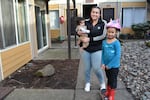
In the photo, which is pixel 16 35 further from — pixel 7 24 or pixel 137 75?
pixel 137 75

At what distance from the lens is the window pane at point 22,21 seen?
21.6 feet

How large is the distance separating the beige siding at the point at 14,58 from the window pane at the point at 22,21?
0.98 feet

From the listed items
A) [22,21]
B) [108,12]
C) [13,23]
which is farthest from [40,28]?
[108,12]

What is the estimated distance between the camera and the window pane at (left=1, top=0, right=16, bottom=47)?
5.44 m

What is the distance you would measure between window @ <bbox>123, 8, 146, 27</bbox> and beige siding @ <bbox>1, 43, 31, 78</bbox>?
1092 centimetres

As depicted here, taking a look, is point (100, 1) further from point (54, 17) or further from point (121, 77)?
point (121, 77)

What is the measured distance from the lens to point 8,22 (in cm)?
570

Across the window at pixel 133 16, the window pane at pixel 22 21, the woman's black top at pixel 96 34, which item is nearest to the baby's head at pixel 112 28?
the woman's black top at pixel 96 34

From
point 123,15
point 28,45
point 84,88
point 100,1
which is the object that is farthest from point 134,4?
point 84,88

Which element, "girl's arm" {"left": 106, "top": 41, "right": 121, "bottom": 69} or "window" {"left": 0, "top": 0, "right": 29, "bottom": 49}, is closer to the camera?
"girl's arm" {"left": 106, "top": 41, "right": 121, "bottom": 69}

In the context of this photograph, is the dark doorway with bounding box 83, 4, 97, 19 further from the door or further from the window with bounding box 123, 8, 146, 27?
the door

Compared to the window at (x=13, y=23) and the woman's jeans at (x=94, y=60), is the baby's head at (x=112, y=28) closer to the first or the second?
the woman's jeans at (x=94, y=60)

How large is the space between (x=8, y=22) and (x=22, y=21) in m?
1.30

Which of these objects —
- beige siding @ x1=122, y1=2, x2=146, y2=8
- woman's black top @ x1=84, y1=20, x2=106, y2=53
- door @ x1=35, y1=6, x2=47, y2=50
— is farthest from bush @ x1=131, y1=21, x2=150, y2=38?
woman's black top @ x1=84, y1=20, x2=106, y2=53
